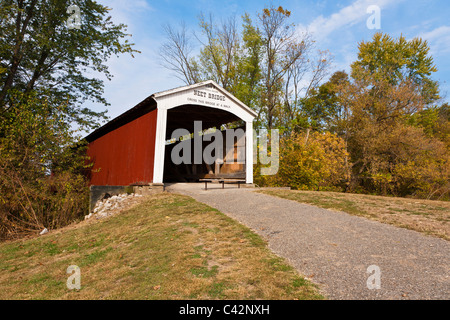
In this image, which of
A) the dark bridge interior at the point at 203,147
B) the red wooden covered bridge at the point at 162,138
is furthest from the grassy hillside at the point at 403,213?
the dark bridge interior at the point at 203,147

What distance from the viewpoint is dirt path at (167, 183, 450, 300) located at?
2.96 meters

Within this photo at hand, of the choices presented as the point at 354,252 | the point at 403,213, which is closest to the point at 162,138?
the point at 354,252

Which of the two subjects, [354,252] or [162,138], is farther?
[162,138]

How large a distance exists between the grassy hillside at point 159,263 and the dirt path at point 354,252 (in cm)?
34

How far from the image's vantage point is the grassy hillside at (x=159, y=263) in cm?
319

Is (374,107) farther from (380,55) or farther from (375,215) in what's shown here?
(375,215)

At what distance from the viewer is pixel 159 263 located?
13.6 ft

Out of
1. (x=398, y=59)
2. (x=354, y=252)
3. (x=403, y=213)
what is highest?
(x=398, y=59)

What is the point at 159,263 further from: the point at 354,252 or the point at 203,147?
the point at 203,147

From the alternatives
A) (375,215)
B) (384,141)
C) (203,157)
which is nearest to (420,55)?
(384,141)

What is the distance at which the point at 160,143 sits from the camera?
1027cm

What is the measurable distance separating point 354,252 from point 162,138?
8073mm

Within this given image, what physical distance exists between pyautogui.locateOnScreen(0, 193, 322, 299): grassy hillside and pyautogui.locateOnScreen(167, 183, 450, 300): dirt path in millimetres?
338
